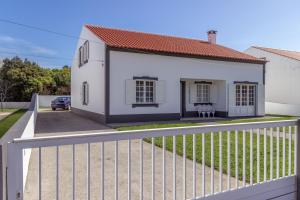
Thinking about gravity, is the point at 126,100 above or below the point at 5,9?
below

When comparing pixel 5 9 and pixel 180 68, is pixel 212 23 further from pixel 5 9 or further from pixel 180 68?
pixel 5 9

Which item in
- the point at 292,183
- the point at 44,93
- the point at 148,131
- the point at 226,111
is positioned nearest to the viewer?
the point at 148,131

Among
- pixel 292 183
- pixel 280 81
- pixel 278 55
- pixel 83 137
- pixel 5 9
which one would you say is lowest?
pixel 292 183

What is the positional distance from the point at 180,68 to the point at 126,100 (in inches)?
157

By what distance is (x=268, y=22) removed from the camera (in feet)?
42.1

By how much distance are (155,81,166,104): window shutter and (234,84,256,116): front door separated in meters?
5.48

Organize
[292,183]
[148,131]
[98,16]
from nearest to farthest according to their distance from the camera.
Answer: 1. [148,131]
2. [292,183]
3. [98,16]

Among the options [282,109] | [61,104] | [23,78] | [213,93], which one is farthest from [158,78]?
[23,78]

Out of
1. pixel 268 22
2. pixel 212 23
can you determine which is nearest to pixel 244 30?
pixel 268 22

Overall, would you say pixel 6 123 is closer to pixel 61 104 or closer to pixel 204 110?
pixel 204 110

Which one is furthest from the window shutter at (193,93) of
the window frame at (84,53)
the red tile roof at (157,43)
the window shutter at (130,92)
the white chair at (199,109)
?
the window frame at (84,53)

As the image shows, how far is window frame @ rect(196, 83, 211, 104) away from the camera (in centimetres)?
1748

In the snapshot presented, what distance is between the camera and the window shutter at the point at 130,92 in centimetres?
1393

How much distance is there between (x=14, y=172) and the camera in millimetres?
1990
